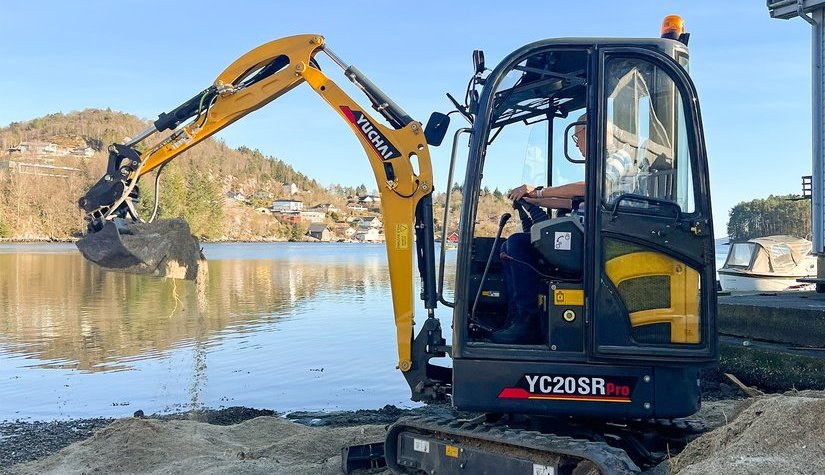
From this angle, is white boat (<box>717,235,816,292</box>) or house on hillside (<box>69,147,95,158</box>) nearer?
white boat (<box>717,235,816,292</box>)

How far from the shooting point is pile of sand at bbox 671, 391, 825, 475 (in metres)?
3.80

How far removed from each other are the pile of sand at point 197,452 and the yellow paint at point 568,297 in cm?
241

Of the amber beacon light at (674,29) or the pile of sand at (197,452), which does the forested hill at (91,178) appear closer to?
the pile of sand at (197,452)

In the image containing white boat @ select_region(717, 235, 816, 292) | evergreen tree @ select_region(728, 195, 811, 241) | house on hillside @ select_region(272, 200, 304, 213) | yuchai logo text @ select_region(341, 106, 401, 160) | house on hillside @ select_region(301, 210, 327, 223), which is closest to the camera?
yuchai logo text @ select_region(341, 106, 401, 160)

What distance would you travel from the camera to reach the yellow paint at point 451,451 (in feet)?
16.2

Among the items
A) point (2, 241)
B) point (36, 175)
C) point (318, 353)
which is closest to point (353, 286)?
point (318, 353)

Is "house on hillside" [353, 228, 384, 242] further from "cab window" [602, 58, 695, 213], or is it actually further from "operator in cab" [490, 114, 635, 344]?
"cab window" [602, 58, 695, 213]

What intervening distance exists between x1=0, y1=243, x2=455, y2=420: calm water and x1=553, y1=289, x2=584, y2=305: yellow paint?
1.30m

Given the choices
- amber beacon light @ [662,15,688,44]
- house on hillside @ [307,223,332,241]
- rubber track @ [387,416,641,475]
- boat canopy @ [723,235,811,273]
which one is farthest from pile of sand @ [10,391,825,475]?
house on hillside @ [307,223,332,241]

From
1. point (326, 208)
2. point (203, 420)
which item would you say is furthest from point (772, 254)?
point (326, 208)

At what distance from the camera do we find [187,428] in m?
7.79

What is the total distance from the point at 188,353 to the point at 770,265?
50.4ft

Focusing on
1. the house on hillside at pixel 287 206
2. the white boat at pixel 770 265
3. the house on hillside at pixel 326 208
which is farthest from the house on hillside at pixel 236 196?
the white boat at pixel 770 265

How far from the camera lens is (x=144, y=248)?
6781 millimetres
